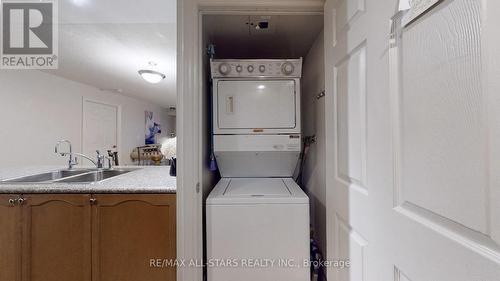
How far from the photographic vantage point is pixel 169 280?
1593 mm

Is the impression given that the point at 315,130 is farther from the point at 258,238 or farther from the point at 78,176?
the point at 78,176

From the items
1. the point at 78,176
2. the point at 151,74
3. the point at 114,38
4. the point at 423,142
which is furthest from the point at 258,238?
the point at 151,74

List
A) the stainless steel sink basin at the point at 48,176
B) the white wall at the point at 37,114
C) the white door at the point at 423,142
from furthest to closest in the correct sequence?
the white wall at the point at 37,114
the stainless steel sink basin at the point at 48,176
the white door at the point at 423,142

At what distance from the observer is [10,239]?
5.17 feet

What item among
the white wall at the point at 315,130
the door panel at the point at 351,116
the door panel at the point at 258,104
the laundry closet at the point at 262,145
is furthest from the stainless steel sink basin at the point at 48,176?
the door panel at the point at 351,116

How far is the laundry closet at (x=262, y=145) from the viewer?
130 centimetres

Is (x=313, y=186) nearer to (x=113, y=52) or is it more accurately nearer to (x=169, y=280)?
(x=169, y=280)

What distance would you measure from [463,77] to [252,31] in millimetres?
1623

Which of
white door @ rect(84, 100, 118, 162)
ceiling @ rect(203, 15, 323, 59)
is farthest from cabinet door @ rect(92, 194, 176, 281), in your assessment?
white door @ rect(84, 100, 118, 162)

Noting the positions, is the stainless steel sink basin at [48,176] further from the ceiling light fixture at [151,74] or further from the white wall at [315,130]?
the white wall at [315,130]

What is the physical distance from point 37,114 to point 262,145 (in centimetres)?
400

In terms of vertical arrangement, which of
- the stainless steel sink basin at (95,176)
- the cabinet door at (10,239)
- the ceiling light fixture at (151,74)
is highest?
the ceiling light fixture at (151,74)

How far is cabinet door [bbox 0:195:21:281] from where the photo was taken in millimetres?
1576

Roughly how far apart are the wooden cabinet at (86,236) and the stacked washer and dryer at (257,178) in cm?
50
